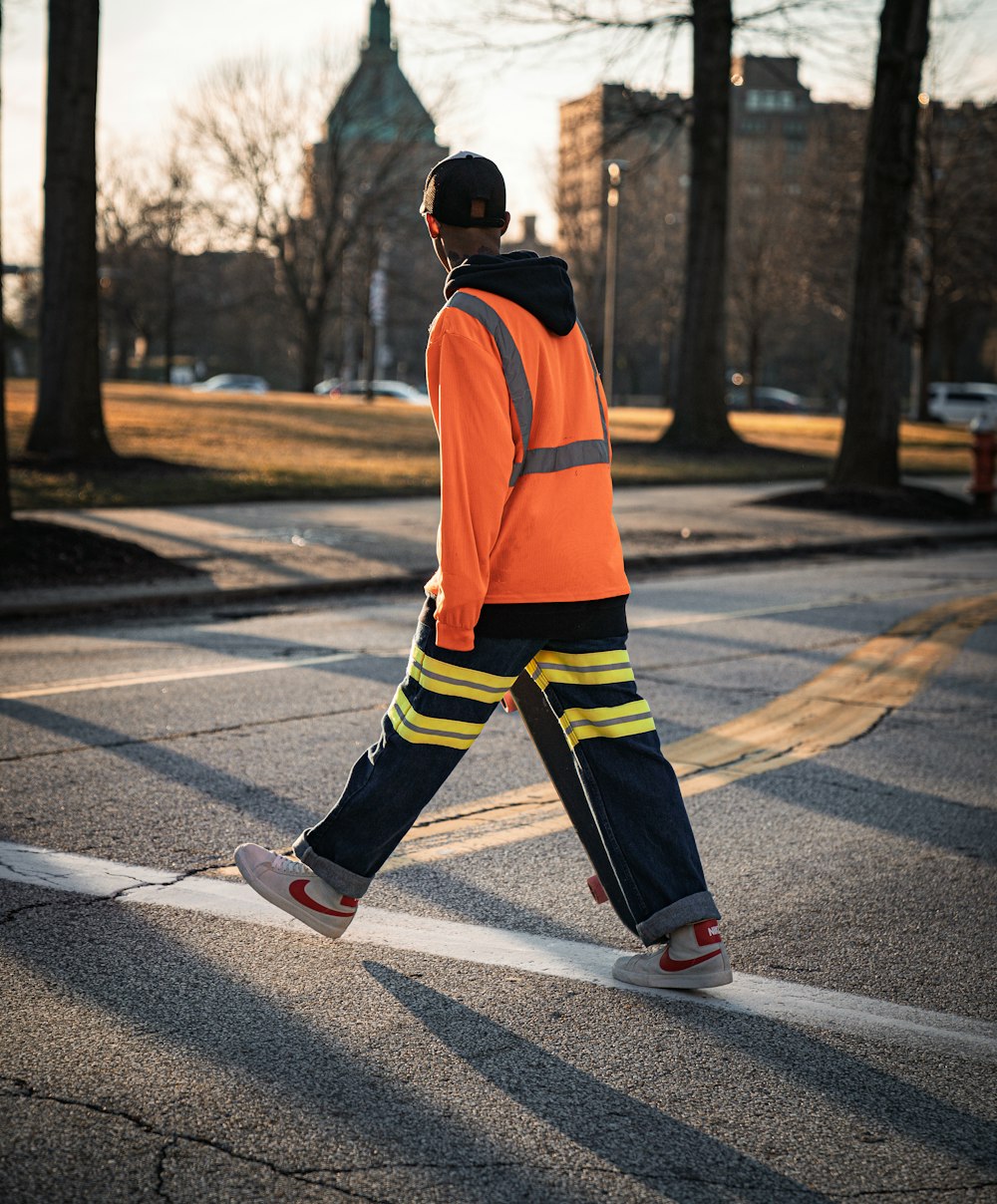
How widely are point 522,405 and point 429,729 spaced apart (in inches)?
31.6

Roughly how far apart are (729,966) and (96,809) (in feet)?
7.73

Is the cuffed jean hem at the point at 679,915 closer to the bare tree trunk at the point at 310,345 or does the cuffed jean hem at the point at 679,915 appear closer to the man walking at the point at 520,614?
the man walking at the point at 520,614

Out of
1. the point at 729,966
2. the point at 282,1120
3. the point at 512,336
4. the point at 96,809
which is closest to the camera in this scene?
the point at 282,1120

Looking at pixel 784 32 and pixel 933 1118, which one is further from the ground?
pixel 784 32

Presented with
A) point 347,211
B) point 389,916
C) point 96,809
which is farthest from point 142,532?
point 347,211

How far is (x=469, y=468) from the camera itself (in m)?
3.29

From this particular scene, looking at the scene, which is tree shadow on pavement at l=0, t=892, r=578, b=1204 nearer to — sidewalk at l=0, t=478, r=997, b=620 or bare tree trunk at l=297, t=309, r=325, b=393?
sidewalk at l=0, t=478, r=997, b=620

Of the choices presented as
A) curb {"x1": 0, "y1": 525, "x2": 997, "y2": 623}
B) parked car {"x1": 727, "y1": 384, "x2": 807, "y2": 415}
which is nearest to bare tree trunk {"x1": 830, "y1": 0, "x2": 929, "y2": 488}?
curb {"x1": 0, "y1": 525, "x2": 997, "y2": 623}

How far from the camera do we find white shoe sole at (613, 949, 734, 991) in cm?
353

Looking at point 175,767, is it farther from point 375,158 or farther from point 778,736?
point 375,158

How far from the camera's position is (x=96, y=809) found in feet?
16.1

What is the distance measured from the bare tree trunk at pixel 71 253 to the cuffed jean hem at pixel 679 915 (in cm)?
1548

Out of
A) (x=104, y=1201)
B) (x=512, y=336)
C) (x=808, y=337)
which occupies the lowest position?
(x=104, y=1201)

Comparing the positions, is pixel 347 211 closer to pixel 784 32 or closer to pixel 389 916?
pixel 784 32
